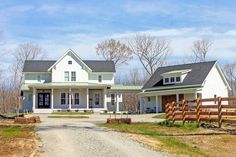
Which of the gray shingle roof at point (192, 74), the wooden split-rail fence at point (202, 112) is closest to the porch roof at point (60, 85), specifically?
the gray shingle roof at point (192, 74)

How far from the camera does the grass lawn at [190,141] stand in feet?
49.9

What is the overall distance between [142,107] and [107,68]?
24.8 feet

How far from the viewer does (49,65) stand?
58.0 m

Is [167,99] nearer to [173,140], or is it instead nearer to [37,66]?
[37,66]

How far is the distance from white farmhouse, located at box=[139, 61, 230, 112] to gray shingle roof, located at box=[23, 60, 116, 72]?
6.53m

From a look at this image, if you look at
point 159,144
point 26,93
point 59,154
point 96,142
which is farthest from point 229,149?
point 26,93

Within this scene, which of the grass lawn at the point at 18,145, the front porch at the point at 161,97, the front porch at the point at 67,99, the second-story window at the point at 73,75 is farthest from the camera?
the second-story window at the point at 73,75

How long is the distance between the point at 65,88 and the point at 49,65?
5287mm

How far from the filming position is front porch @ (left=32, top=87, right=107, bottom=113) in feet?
178

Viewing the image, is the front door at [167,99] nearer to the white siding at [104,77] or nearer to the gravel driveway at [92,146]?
the white siding at [104,77]

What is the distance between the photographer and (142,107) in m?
56.6

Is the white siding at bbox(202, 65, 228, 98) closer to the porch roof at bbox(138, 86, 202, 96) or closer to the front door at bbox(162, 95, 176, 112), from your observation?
the porch roof at bbox(138, 86, 202, 96)

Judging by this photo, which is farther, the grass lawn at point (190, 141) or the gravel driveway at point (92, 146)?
the grass lawn at point (190, 141)

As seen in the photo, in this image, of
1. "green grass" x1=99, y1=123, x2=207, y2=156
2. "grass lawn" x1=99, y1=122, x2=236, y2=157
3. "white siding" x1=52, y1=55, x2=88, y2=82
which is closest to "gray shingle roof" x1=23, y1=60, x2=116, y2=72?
"white siding" x1=52, y1=55, x2=88, y2=82
